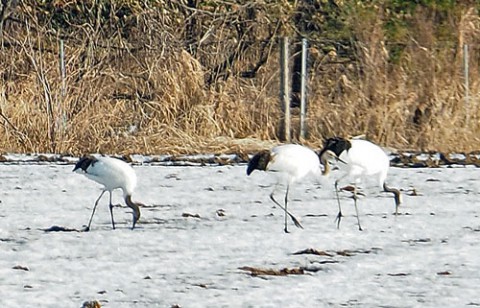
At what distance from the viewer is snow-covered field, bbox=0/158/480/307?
262 inches

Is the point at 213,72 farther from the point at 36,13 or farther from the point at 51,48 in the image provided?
the point at 36,13

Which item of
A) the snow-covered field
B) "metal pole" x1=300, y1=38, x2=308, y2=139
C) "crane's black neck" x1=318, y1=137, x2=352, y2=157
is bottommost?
"metal pole" x1=300, y1=38, x2=308, y2=139

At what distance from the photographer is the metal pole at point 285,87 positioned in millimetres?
16786

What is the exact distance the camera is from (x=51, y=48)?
56.2 ft

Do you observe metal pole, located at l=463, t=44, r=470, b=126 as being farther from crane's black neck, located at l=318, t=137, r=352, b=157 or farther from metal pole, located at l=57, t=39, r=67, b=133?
crane's black neck, located at l=318, t=137, r=352, b=157

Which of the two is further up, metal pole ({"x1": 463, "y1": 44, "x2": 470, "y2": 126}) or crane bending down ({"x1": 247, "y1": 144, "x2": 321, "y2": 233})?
crane bending down ({"x1": 247, "y1": 144, "x2": 321, "y2": 233})

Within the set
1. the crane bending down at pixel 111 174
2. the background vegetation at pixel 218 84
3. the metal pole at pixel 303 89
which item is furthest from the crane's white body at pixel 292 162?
the metal pole at pixel 303 89

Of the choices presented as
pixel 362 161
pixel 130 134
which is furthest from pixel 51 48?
pixel 362 161

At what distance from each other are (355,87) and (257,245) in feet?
29.5

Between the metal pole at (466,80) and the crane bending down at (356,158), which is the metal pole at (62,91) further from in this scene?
the crane bending down at (356,158)

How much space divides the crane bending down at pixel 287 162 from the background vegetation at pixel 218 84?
6.13 m

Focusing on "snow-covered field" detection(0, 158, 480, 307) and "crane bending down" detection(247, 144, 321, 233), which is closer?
"snow-covered field" detection(0, 158, 480, 307)

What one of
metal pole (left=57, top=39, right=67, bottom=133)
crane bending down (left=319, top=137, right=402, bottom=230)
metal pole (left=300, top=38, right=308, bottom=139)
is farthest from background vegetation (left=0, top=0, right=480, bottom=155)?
crane bending down (left=319, top=137, right=402, bottom=230)

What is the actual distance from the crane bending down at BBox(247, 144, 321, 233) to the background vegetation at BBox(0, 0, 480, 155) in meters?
6.13
